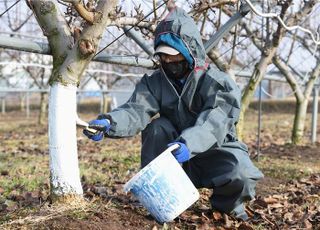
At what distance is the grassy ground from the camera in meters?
2.88

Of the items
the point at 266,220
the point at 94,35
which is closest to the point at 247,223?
the point at 266,220

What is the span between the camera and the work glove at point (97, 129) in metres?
2.82

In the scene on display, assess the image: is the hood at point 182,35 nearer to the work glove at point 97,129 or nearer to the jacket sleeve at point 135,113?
the jacket sleeve at point 135,113

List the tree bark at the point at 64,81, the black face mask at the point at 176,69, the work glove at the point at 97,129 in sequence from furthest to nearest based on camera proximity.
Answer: the black face mask at the point at 176,69 → the tree bark at the point at 64,81 → the work glove at the point at 97,129

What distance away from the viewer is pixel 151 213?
294 cm

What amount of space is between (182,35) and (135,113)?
524 millimetres

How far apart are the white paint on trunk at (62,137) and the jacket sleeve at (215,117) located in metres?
0.62

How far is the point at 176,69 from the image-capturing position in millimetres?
3182

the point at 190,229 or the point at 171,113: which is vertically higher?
the point at 171,113

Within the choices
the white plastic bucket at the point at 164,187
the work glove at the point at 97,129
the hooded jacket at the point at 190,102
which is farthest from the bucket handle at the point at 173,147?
the work glove at the point at 97,129

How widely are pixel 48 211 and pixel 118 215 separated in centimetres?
37

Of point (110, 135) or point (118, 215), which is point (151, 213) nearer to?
point (118, 215)

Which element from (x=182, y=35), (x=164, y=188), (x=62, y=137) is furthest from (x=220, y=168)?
(x=62, y=137)

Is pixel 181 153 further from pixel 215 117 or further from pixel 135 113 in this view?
pixel 135 113
